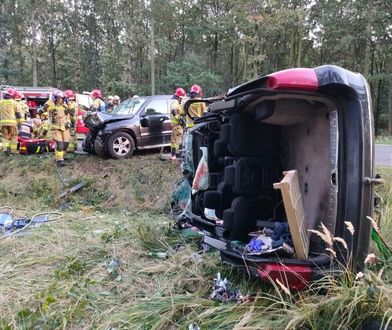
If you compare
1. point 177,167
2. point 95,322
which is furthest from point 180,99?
point 95,322

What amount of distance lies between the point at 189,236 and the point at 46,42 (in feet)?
123

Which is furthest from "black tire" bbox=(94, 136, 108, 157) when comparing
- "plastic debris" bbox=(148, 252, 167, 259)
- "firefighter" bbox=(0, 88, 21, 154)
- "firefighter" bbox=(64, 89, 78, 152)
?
"plastic debris" bbox=(148, 252, 167, 259)

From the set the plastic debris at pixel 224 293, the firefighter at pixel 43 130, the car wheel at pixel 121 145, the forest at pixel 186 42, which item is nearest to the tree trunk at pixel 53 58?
the forest at pixel 186 42

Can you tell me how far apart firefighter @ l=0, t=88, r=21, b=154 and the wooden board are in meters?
9.23

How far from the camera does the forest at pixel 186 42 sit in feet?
92.7

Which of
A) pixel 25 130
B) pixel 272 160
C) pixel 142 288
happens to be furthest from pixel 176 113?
pixel 142 288

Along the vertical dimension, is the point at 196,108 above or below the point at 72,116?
above

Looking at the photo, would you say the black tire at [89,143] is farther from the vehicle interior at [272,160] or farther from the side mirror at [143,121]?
the vehicle interior at [272,160]

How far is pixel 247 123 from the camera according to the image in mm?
3189

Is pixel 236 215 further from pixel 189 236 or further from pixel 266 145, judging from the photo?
pixel 189 236

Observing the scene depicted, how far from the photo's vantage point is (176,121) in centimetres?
957

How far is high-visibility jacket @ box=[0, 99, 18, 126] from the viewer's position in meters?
10.2

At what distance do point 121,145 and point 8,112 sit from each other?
3.01m

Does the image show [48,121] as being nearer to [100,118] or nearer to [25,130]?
[25,130]
